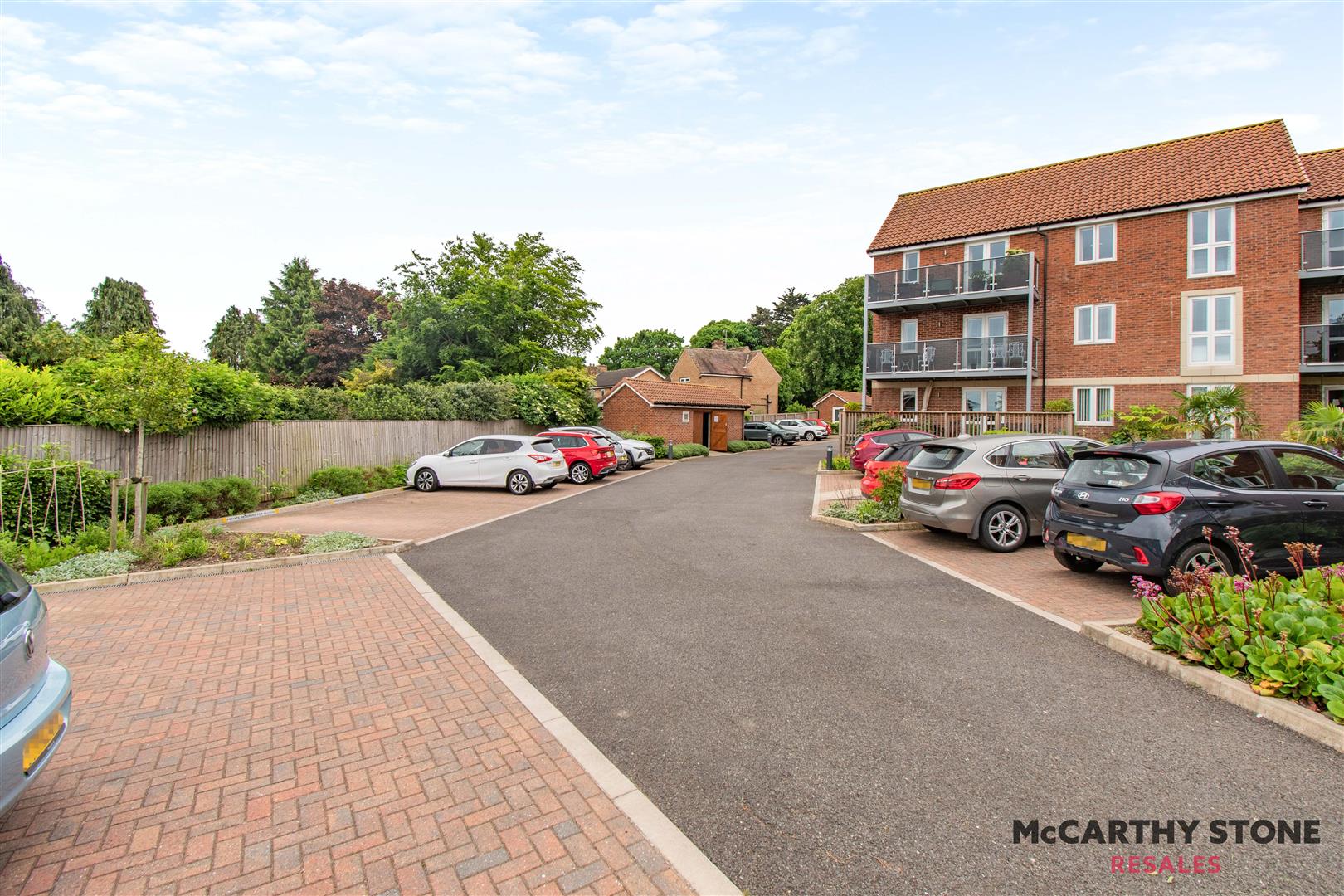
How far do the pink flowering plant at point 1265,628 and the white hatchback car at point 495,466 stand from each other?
1373 centimetres

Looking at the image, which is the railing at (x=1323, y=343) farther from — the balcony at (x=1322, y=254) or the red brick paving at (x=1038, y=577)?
the red brick paving at (x=1038, y=577)

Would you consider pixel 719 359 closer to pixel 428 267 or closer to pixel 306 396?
pixel 428 267

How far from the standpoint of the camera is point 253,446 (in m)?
14.8

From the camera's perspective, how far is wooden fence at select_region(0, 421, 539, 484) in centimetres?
1123

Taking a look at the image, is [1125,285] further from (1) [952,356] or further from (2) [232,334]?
(2) [232,334]

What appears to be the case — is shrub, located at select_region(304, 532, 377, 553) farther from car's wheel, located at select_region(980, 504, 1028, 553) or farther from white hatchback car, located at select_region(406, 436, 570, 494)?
car's wheel, located at select_region(980, 504, 1028, 553)

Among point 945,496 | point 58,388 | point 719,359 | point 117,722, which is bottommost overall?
Result: point 117,722

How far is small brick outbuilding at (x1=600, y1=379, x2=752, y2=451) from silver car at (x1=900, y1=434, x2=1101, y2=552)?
24.5m

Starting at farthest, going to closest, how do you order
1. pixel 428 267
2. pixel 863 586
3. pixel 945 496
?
pixel 428 267, pixel 945 496, pixel 863 586

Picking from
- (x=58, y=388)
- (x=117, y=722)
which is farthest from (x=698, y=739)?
(x=58, y=388)

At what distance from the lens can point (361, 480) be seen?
54.4 feet

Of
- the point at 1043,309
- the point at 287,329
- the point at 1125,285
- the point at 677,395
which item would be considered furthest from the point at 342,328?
the point at 1125,285

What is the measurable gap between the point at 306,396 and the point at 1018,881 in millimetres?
17972

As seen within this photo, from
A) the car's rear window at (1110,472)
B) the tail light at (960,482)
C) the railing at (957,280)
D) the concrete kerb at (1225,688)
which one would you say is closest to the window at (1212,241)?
the railing at (957,280)
